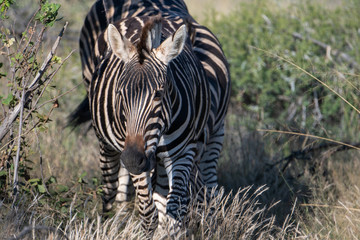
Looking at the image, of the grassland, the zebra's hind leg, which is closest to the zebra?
the zebra's hind leg

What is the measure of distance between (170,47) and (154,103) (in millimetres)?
410

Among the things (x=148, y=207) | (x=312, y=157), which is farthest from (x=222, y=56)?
(x=148, y=207)

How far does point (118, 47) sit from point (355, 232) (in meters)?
2.23

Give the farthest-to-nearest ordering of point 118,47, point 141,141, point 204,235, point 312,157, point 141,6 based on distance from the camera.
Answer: point 312,157
point 141,6
point 204,235
point 118,47
point 141,141

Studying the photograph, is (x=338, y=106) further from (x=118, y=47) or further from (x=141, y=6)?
(x=118, y=47)

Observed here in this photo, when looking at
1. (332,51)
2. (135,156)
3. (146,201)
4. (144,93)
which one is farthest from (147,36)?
(332,51)

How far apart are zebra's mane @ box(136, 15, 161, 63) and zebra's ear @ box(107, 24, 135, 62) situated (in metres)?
0.11

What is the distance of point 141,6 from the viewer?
524 cm

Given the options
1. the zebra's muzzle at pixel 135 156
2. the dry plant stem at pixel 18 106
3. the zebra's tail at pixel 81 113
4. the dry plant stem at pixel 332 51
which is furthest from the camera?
the dry plant stem at pixel 332 51

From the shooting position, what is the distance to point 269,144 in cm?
663

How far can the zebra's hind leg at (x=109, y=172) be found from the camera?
15.1ft

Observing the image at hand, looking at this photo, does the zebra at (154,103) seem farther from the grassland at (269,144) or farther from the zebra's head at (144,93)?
the grassland at (269,144)

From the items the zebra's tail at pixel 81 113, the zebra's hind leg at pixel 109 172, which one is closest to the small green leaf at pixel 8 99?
the zebra's hind leg at pixel 109 172

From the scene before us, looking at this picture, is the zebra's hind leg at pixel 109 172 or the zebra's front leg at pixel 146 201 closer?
the zebra's front leg at pixel 146 201
